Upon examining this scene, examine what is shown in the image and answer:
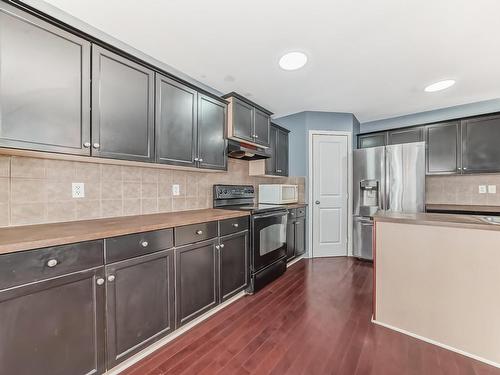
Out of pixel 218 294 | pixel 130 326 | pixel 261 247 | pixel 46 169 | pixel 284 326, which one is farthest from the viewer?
pixel 261 247

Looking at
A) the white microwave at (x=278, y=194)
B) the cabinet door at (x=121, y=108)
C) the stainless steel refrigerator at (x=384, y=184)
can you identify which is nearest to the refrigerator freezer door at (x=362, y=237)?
the stainless steel refrigerator at (x=384, y=184)

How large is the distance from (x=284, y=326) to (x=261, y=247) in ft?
2.78

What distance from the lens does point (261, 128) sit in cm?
306

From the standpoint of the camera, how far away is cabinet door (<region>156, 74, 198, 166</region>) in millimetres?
1917

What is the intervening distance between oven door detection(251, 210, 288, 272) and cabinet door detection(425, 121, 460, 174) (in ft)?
8.28

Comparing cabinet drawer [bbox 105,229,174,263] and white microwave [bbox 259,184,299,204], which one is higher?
white microwave [bbox 259,184,299,204]

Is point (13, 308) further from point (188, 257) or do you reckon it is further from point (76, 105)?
point (76, 105)

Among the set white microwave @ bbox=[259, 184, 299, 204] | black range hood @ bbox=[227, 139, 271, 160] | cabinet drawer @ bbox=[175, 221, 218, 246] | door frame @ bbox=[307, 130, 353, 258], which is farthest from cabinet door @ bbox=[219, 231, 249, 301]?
door frame @ bbox=[307, 130, 353, 258]

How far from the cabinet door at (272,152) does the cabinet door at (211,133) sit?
1003mm

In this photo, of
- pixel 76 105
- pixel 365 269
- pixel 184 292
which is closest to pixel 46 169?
pixel 76 105

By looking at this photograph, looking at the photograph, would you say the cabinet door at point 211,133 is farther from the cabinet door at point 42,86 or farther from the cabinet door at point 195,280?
the cabinet door at point 42,86

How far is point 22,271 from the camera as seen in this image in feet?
3.35

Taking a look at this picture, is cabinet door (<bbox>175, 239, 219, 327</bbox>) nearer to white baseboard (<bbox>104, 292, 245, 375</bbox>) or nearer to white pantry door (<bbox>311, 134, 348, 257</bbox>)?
white baseboard (<bbox>104, 292, 245, 375</bbox>)

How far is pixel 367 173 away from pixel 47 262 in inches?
151
